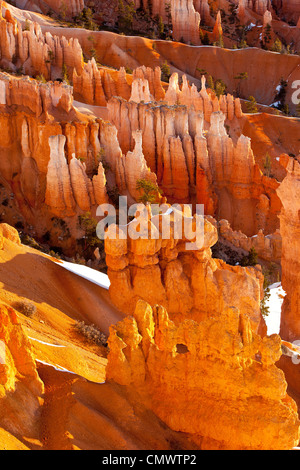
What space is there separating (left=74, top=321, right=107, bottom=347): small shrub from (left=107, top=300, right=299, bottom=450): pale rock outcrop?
3.74 metres

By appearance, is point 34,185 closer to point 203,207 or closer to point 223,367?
point 203,207

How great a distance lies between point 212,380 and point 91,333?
5.04 meters

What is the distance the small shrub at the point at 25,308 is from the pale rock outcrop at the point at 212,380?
3.85 metres

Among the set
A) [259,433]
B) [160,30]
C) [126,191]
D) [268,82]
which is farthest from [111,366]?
[160,30]

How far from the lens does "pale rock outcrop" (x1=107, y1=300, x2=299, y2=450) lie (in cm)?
932

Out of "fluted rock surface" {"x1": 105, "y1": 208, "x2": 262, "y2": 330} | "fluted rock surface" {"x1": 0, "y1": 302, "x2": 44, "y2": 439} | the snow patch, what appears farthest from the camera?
the snow patch

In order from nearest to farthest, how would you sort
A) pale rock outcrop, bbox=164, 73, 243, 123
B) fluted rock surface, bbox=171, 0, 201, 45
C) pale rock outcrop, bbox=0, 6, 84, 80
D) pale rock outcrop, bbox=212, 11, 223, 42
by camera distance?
1. pale rock outcrop, bbox=0, 6, 84, 80
2. pale rock outcrop, bbox=164, 73, 243, 123
3. fluted rock surface, bbox=171, 0, 201, 45
4. pale rock outcrop, bbox=212, 11, 223, 42

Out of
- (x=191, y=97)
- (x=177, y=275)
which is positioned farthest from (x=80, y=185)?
(x=191, y=97)

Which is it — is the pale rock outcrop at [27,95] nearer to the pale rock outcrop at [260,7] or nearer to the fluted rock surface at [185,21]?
the fluted rock surface at [185,21]

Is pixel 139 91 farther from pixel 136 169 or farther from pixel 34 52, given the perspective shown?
pixel 136 169

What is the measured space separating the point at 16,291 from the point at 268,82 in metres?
51.5

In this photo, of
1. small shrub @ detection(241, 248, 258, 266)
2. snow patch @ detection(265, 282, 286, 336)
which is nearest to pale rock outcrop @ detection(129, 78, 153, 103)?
small shrub @ detection(241, 248, 258, 266)

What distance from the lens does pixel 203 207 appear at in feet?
107

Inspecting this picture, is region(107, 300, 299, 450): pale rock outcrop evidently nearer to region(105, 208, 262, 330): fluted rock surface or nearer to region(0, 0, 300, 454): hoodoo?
region(0, 0, 300, 454): hoodoo
